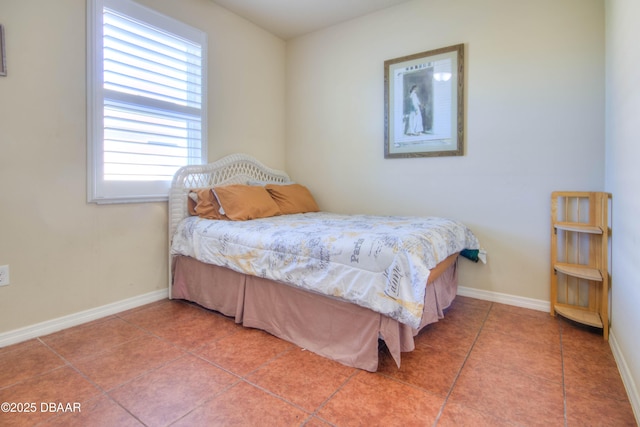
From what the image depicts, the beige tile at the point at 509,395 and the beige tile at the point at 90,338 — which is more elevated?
the beige tile at the point at 90,338

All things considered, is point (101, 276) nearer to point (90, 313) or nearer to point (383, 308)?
point (90, 313)

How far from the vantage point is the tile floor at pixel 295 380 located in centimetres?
141

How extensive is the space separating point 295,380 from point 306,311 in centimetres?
43

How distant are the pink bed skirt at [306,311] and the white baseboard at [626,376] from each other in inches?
36.4

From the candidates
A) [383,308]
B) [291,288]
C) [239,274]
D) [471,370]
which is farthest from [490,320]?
[239,274]

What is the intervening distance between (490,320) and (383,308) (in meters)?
1.22

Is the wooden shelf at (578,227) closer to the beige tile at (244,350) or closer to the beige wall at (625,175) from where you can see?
the beige wall at (625,175)

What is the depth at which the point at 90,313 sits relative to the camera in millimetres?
2406

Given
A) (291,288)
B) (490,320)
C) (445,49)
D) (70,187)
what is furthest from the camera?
(445,49)

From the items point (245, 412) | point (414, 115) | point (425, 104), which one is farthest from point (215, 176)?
point (245, 412)

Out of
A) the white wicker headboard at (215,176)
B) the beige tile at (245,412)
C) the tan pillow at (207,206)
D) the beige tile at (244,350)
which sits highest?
the white wicker headboard at (215,176)

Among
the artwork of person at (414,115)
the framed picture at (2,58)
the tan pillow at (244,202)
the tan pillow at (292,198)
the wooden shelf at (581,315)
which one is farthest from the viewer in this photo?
the tan pillow at (292,198)

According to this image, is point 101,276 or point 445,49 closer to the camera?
point 101,276

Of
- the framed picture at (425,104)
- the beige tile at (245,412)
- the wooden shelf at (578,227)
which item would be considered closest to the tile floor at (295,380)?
the beige tile at (245,412)
